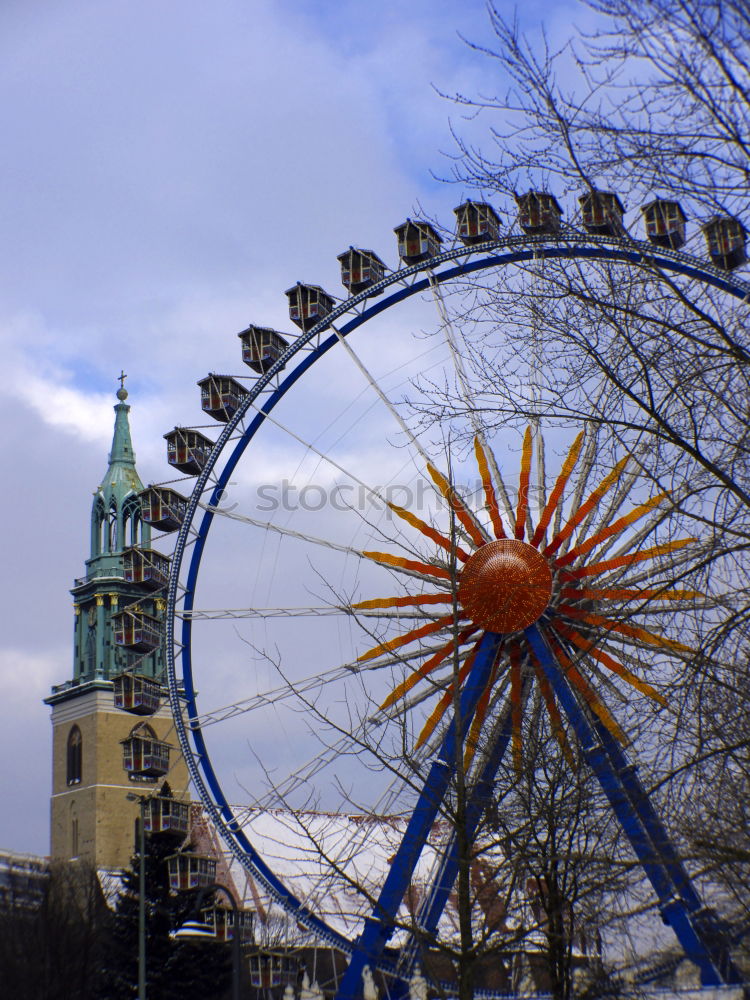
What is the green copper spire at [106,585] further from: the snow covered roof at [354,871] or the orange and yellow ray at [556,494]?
the orange and yellow ray at [556,494]

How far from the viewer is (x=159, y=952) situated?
4272 cm

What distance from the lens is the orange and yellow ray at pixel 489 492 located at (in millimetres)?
20344

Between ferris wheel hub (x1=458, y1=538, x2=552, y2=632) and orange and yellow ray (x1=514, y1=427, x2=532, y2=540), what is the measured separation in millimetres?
195

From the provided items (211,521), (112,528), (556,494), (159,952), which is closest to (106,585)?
(112,528)

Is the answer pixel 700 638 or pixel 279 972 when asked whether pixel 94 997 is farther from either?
pixel 700 638

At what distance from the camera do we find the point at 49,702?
79.6m

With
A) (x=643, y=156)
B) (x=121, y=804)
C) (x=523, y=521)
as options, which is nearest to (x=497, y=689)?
(x=523, y=521)

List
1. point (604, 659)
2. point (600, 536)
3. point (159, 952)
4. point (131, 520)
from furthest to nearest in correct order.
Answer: point (131, 520) < point (159, 952) < point (600, 536) < point (604, 659)

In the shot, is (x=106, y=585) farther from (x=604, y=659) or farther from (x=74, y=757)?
(x=604, y=659)

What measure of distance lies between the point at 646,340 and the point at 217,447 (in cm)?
1764

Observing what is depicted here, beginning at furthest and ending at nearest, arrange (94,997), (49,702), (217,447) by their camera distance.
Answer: (49,702), (94,997), (217,447)

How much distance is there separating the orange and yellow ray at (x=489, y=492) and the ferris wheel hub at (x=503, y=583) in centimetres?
24

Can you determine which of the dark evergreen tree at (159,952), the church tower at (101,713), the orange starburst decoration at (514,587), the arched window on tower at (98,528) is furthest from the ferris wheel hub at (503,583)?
the arched window on tower at (98,528)

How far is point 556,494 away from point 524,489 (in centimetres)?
50
